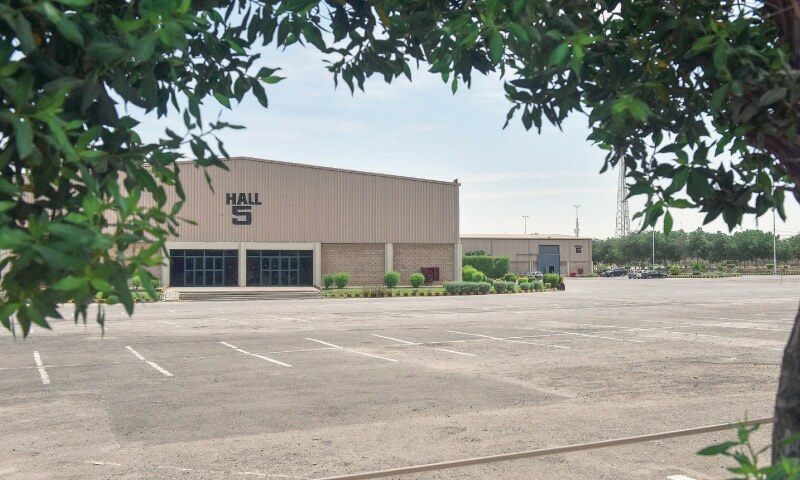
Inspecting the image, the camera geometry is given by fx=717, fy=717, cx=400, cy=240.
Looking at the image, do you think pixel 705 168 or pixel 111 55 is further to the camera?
pixel 705 168

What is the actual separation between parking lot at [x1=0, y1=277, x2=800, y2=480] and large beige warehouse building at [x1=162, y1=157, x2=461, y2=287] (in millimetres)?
30606

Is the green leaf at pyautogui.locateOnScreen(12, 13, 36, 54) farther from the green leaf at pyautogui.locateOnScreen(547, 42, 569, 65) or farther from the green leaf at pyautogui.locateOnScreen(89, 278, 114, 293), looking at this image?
the green leaf at pyautogui.locateOnScreen(547, 42, 569, 65)

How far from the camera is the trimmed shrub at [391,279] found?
51062mm

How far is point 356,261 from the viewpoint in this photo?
5441 centimetres

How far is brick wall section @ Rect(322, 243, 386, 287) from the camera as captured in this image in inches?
2124

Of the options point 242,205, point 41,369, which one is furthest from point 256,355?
point 242,205

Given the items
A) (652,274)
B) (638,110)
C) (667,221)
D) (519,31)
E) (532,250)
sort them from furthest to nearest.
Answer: (532,250), (652,274), (667,221), (638,110), (519,31)

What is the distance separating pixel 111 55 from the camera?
2469 mm

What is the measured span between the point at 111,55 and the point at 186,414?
7934 mm

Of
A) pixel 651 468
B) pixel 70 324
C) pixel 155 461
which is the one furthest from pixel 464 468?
pixel 70 324

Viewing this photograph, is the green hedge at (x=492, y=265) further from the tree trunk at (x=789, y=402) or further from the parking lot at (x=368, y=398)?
the tree trunk at (x=789, y=402)

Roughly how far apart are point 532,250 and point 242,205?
59.1 m

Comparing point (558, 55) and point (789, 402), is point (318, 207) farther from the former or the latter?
point (558, 55)

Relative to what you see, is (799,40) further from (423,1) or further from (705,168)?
(423,1)
